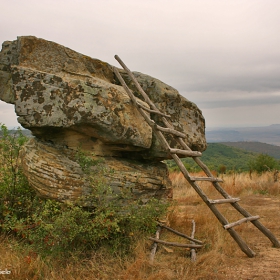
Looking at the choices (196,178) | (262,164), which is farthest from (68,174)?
(262,164)

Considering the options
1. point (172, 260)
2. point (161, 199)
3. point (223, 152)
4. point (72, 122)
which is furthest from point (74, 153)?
point (223, 152)

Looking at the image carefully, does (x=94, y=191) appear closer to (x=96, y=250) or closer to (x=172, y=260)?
(x=96, y=250)

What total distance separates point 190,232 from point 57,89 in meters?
4.31

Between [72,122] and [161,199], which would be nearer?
[72,122]

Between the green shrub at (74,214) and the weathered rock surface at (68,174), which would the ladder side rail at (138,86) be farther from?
the green shrub at (74,214)

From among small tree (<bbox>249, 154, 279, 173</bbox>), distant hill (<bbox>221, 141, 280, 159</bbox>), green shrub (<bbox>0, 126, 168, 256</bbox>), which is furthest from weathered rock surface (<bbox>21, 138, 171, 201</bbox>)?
distant hill (<bbox>221, 141, 280, 159</bbox>)

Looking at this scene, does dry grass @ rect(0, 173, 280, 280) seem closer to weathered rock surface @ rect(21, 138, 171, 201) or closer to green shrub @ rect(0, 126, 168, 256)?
green shrub @ rect(0, 126, 168, 256)

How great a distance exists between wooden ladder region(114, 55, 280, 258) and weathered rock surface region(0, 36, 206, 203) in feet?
1.00

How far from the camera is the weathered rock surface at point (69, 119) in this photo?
5.45 metres

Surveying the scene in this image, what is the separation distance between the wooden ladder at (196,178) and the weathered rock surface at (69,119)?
1.00 ft

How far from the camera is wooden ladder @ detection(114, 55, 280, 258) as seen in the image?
525cm

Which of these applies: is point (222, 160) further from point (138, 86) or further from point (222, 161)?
point (138, 86)

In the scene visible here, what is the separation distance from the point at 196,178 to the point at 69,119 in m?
2.75

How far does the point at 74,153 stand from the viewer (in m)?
5.84
